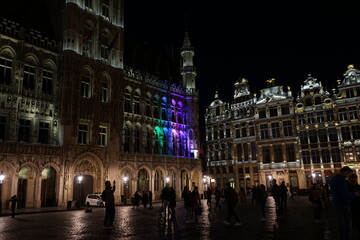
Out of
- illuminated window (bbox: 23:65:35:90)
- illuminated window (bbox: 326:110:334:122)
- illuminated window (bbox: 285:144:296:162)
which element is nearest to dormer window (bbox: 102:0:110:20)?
illuminated window (bbox: 23:65:35:90)

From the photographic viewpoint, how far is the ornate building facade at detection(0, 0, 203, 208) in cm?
2828

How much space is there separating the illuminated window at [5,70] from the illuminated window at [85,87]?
6.98 metres

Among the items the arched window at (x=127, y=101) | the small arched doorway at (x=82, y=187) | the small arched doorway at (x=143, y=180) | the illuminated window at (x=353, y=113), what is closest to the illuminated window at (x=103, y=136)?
the small arched doorway at (x=82, y=187)

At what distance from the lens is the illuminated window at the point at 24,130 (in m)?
28.7

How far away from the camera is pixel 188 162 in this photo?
144ft

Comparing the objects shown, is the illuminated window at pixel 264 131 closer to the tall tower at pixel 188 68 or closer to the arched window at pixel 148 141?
the tall tower at pixel 188 68

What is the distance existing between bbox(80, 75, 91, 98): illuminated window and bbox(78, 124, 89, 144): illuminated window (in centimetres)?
332

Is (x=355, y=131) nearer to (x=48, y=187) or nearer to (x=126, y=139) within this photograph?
(x=126, y=139)

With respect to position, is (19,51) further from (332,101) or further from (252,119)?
(332,101)

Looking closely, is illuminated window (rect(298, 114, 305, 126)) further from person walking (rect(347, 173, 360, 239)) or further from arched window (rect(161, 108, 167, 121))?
person walking (rect(347, 173, 360, 239))

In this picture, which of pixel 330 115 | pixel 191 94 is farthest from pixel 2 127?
pixel 330 115

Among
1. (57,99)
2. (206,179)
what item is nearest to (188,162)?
(206,179)

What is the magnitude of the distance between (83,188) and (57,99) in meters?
9.37

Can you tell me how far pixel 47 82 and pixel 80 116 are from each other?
4650mm
